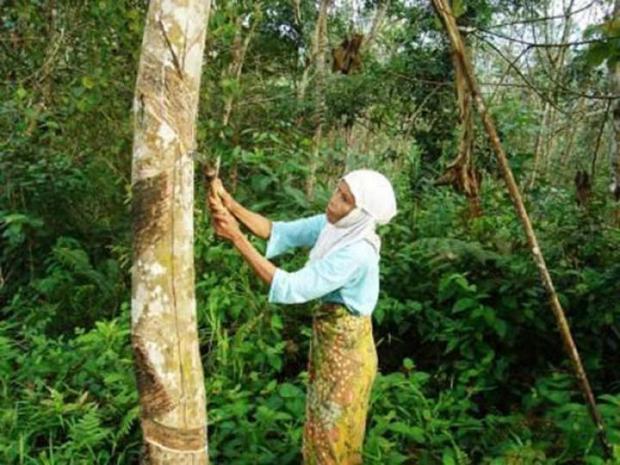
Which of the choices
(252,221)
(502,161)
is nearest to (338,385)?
(252,221)

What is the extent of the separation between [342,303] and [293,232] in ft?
1.65

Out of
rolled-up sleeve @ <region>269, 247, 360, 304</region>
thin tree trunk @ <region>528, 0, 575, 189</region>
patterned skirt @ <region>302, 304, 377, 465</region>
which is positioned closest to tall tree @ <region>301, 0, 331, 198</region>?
thin tree trunk @ <region>528, 0, 575, 189</region>

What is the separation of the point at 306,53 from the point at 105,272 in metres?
6.64

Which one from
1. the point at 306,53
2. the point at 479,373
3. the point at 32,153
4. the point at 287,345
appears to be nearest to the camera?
the point at 479,373

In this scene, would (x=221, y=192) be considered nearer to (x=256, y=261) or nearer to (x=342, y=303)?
(x=256, y=261)

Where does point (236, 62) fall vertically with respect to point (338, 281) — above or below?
above

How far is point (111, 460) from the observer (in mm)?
2959

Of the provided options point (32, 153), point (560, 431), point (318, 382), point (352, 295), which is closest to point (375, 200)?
point (352, 295)

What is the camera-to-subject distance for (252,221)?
289 centimetres

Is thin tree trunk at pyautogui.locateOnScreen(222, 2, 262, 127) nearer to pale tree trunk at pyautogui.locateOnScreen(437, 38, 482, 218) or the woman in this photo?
the woman

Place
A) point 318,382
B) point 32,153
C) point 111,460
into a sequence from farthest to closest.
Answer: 1. point 32,153
2. point 111,460
3. point 318,382

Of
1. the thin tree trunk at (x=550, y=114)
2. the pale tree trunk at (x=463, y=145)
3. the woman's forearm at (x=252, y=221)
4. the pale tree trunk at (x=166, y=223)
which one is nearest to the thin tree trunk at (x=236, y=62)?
the woman's forearm at (x=252, y=221)

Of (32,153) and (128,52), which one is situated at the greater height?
(128,52)

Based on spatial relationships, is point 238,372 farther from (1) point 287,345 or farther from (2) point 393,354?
(2) point 393,354
